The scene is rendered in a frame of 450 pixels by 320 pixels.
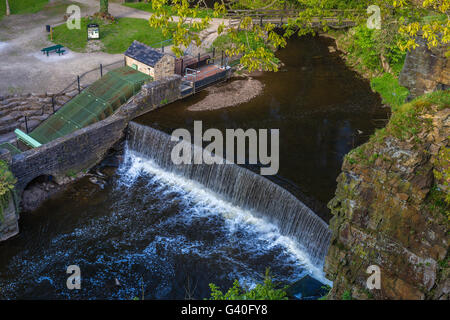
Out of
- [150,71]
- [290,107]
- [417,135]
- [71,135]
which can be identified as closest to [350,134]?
[290,107]

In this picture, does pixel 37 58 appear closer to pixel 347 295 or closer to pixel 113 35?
pixel 113 35

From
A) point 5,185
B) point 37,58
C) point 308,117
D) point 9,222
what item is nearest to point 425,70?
point 308,117

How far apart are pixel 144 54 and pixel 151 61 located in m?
0.88

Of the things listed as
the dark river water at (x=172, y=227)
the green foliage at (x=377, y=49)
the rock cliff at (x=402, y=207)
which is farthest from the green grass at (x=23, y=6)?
the rock cliff at (x=402, y=207)

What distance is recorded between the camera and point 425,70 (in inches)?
711

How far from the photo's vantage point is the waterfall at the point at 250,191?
2016 centimetres

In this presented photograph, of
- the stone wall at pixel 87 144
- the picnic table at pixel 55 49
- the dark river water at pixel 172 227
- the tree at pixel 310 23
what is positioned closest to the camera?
the tree at pixel 310 23

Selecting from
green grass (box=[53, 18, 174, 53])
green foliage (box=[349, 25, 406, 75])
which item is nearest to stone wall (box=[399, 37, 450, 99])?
green foliage (box=[349, 25, 406, 75])

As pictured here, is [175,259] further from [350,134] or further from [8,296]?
[350,134]

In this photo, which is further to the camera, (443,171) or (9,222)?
(9,222)

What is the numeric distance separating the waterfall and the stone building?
375cm

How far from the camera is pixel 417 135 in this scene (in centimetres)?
1082

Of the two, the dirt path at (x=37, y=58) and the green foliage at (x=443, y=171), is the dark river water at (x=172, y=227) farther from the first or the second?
the green foliage at (x=443, y=171)

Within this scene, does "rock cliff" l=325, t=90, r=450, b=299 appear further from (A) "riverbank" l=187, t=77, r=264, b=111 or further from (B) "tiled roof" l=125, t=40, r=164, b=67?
(B) "tiled roof" l=125, t=40, r=164, b=67
